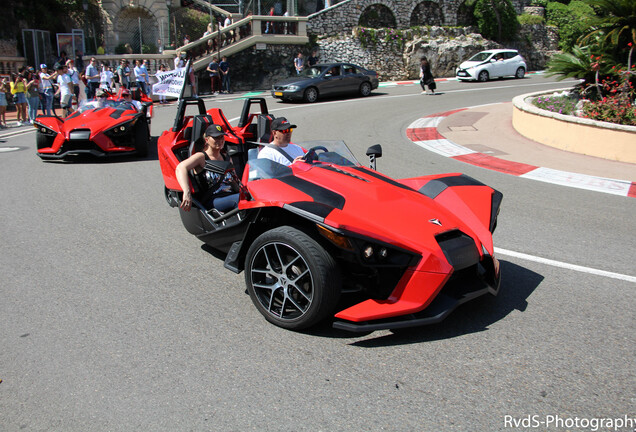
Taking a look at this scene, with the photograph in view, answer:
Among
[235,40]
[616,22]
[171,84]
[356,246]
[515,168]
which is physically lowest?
[515,168]

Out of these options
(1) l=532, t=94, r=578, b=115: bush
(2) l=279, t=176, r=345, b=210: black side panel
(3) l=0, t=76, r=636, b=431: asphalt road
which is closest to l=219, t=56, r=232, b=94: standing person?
(1) l=532, t=94, r=578, b=115: bush

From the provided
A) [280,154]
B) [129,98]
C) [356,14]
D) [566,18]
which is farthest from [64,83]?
[566,18]

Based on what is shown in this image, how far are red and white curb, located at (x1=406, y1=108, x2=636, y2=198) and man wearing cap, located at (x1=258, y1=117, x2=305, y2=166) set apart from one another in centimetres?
502

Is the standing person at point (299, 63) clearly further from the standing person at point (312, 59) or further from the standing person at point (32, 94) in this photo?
the standing person at point (32, 94)

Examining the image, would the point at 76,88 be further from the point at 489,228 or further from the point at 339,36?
the point at 489,228

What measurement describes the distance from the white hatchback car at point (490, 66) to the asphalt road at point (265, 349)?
21.2 meters

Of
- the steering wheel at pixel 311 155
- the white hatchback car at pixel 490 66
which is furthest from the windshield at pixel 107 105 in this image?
the white hatchback car at pixel 490 66

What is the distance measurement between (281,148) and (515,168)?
224 inches

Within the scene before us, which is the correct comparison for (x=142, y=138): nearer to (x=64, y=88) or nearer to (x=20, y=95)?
(x=64, y=88)

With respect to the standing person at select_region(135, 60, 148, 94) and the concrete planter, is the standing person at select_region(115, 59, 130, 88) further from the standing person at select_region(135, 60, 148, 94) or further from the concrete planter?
the concrete planter

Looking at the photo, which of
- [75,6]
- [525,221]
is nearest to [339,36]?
[75,6]

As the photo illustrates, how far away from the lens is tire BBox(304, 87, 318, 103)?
65.0 ft

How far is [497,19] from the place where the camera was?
1265 inches

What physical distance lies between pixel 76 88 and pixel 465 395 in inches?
724
